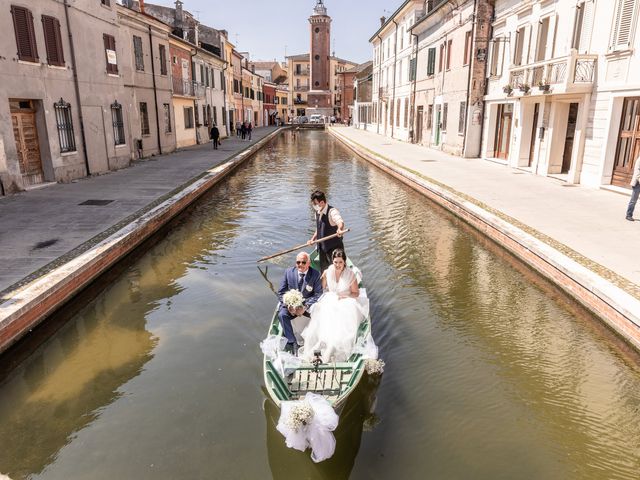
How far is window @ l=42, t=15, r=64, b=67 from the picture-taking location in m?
16.0

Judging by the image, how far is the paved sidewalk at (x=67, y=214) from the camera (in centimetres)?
890

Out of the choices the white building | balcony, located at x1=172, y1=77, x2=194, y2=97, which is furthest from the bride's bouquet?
the white building

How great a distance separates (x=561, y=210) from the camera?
12.9 meters

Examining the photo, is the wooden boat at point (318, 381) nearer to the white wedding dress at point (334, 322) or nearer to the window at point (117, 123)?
the white wedding dress at point (334, 322)

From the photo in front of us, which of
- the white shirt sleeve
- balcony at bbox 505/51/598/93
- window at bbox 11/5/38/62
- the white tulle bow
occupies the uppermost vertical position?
window at bbox 11/5/38/62

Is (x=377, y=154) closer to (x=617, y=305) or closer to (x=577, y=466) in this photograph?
(x=617, y=305)

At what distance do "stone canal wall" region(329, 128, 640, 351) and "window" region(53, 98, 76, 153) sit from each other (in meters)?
13.9

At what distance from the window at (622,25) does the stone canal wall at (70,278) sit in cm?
1443

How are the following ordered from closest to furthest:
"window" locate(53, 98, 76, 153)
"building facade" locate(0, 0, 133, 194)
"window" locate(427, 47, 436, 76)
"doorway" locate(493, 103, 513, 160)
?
1. "building facade" locate(0, 0, 133, 194)
2. "window" locate(53, 98, 76, 153)
3. "doorway" locate(493, 103, 513, 160)
4. "window" locate(427, 47, 436, 76)

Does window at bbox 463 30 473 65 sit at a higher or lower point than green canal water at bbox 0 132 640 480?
higher

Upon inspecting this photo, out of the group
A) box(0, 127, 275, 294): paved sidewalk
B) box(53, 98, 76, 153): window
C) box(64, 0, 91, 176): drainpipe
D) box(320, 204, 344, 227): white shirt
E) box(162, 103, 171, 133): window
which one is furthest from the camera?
box(162, 103, 171, 133): window

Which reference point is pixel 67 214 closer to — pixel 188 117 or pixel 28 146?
pixel 28 146

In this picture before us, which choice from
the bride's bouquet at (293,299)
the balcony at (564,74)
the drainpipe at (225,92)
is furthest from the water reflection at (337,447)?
the drainpipe at (225,92)

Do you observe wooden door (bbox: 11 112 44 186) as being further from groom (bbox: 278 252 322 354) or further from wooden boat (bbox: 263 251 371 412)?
wooden boat (bbox: 263 251 371 412)
